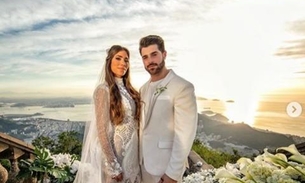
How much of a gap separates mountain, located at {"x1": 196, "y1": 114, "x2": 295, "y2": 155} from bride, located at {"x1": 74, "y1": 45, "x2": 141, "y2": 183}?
4.16ft

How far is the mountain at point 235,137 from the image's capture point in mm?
3141

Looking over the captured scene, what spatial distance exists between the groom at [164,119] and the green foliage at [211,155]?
1.35m

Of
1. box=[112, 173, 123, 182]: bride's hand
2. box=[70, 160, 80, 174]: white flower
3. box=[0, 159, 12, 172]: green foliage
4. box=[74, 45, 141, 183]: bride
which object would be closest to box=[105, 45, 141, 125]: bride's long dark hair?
box=[74, 45, 141, 183]: bride

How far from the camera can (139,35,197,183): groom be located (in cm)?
184

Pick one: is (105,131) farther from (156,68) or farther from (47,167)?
(47,167)

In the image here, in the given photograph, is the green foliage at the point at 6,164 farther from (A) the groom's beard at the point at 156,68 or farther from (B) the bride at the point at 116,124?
(A) the groom's beard at the point at 156,68

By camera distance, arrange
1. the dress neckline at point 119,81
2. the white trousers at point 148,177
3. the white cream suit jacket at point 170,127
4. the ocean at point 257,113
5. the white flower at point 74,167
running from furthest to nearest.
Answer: the ocean at point 257,113
the white flower at point 74,167
the dress neckline at point 119,81
the white trousers at point 148,177
the white cream suit jacket at point 170,127

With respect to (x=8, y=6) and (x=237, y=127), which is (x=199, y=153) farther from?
(x=8, y=6)

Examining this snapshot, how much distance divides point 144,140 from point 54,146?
156cm

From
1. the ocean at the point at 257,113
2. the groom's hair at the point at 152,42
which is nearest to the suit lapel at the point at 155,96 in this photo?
the groom's hair at the point at 152,42

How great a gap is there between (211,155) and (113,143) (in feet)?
4.54

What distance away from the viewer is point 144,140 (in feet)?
6.42

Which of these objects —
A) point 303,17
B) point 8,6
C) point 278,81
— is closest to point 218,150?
point 278,81

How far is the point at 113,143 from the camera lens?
6.82 ft
